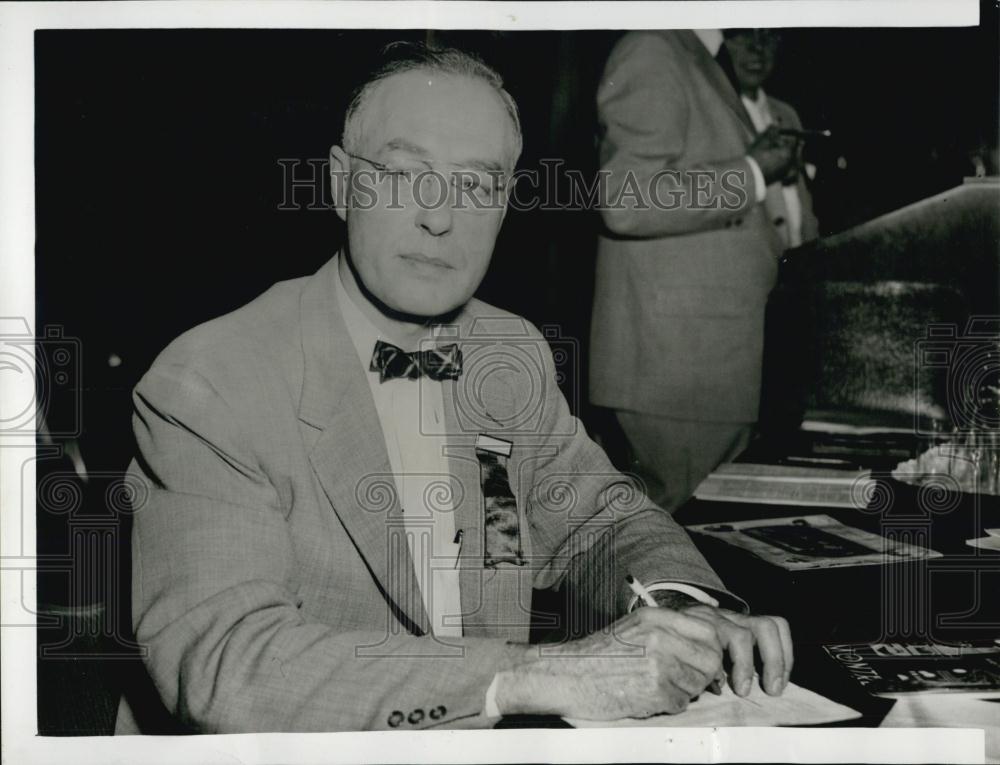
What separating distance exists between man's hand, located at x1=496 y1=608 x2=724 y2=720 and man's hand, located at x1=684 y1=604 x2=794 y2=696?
1.1 inches

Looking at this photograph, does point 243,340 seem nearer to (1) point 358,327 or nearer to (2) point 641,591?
(1) point 358,327

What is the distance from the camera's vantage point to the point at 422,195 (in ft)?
5.73

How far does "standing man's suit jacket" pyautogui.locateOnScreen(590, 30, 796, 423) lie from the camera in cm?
186

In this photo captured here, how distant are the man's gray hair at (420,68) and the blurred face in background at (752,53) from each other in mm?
473

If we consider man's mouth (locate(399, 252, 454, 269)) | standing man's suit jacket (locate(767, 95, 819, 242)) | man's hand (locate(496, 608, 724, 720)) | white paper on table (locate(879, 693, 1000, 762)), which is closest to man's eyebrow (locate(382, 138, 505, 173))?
man's mouth (locate(399, 252, 454, 269))

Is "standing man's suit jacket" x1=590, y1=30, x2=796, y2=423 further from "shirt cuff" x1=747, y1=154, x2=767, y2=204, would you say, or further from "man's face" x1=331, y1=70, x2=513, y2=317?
"man's face" x1=331, y1=70, x2=513, y2=317

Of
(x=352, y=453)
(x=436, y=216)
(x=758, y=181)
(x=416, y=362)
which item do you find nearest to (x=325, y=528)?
(x=352, y=453)

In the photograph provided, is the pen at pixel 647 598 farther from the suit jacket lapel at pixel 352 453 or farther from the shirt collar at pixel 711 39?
the shirt collar at pixel 711 39

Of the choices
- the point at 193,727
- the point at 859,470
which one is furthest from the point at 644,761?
the point at 193,727

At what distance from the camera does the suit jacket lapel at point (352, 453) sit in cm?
168

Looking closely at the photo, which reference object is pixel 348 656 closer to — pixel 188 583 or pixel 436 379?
pixel 188 583

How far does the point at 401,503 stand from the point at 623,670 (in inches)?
20.1

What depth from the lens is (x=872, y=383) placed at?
1919 millimetres

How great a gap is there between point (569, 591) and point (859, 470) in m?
0.67
